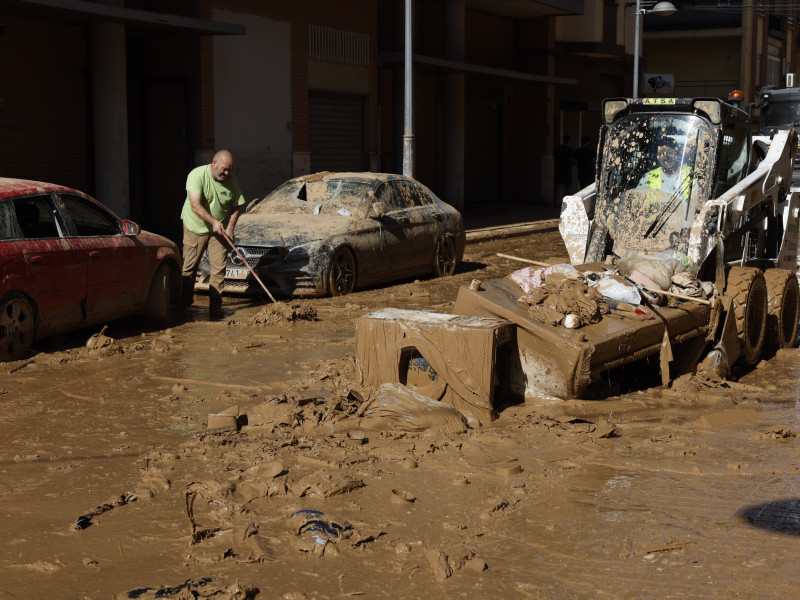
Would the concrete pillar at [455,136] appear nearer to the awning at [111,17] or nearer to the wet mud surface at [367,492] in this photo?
the awning at [111,17]

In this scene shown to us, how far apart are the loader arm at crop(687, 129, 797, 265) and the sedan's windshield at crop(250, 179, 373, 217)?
516cm

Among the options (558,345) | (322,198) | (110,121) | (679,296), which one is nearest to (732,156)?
(679,296)

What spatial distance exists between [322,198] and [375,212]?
0.85 metres

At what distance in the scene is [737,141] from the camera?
1057 centimetres

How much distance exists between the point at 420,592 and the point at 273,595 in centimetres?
62

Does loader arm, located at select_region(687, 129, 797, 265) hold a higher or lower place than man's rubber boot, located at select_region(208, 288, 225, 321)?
higher

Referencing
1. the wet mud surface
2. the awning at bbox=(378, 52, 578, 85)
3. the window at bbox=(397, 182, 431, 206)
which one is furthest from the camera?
the awning at bbox=(378, 52, 578, 85)

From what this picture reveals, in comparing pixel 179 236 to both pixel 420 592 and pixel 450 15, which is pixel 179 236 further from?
pixel 420 592

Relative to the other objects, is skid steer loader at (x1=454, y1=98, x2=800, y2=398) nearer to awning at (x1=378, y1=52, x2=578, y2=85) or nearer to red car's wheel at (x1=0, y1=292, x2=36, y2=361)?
red car's wheel at (x1=0, y1=292, x2=36, y2=361)

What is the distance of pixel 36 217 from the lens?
9312 millimetres

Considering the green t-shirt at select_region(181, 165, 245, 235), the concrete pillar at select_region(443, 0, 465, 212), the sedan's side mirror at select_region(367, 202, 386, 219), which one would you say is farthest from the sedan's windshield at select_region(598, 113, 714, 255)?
the concrete pillar at select_region(443, 0, 465, 212)

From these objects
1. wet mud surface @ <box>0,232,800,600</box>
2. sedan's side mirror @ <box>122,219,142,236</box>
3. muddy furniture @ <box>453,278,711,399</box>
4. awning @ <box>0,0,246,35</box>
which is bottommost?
wet mud surface @ <box>0,232,800,600</box>

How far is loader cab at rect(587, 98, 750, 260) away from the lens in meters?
9.97

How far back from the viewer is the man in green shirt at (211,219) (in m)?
11.4
